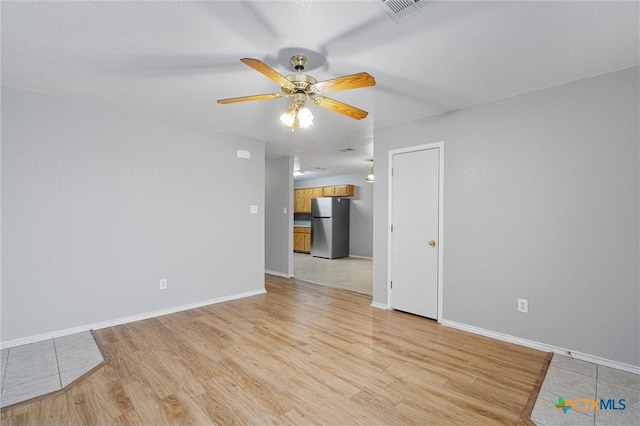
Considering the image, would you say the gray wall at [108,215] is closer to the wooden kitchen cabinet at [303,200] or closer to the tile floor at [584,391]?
the tile floor at [584,391]

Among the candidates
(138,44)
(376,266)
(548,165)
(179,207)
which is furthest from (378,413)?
(179,207)

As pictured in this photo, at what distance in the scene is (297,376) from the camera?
218 cm

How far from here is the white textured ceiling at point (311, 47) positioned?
1.65 meters

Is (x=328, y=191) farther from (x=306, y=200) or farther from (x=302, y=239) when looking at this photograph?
(x=302, y=239)

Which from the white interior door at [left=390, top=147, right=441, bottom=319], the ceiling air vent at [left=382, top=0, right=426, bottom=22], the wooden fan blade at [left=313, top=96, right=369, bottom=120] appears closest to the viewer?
the ceiling air vent at [left=382, top=0, right=426, bottom=22]

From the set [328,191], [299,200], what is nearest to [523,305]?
[328,191]

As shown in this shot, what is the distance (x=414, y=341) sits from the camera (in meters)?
2.80

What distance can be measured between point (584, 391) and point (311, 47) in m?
3.02

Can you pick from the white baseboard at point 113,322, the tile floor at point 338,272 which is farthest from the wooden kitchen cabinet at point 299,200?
the white baseboard at point 113,322

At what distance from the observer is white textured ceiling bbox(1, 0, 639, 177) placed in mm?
1651

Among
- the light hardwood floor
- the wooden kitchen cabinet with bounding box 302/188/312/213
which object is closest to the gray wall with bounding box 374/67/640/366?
the light hardwood floor

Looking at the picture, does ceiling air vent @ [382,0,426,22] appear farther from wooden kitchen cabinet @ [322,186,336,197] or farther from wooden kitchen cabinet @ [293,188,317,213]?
wooden kitchen cabinet @ [293,188,317,213]

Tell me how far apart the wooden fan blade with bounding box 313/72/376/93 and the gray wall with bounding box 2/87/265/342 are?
2.41m

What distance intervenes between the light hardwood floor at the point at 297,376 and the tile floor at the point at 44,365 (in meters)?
0.12
